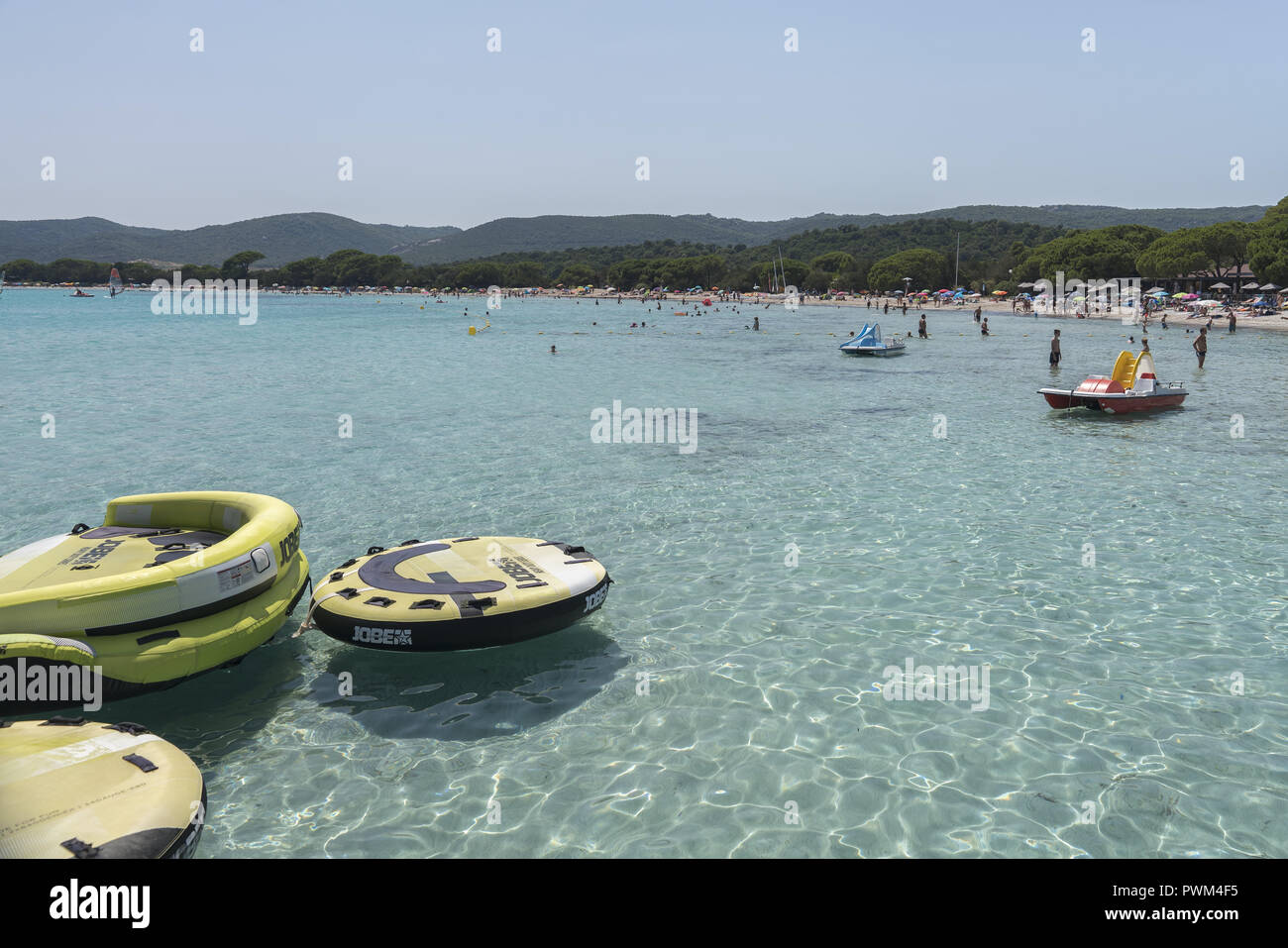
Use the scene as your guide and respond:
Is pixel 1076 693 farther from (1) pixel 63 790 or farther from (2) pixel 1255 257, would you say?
(2) pixel 1255 257

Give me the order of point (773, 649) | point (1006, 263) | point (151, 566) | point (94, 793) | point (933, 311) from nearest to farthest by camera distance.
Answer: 1. point (94, 793)
2. point (151, 566)
3. point (773, 649)
4. point (933, 311)
5. point (1006, 263)

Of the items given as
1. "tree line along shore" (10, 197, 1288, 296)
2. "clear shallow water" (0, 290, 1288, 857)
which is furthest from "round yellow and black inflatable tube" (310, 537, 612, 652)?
"tree line along shore" (10, 197, 1288, 296)

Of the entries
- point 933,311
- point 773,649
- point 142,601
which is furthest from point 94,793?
point 933,311

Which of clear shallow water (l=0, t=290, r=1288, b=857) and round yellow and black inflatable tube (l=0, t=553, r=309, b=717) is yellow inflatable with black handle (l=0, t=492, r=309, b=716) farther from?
clear shallow water (l=0, t=290, r=1288, b=857)

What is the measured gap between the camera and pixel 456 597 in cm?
826

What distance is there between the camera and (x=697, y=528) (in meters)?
13.7

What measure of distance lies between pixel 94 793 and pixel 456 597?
140 inches

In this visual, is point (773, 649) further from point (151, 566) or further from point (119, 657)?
point (151, 566)

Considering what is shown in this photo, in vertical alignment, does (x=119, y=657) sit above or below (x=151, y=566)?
below

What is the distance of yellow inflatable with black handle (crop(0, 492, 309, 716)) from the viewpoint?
6.79 meters

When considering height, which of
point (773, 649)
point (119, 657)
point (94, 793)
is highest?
point (119, 657)

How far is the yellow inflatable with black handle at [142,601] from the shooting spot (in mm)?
6789

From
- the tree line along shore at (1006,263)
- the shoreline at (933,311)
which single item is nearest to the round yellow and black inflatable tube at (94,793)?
the shoreline at (933,311)

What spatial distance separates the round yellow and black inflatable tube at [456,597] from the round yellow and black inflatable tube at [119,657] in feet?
2.50
